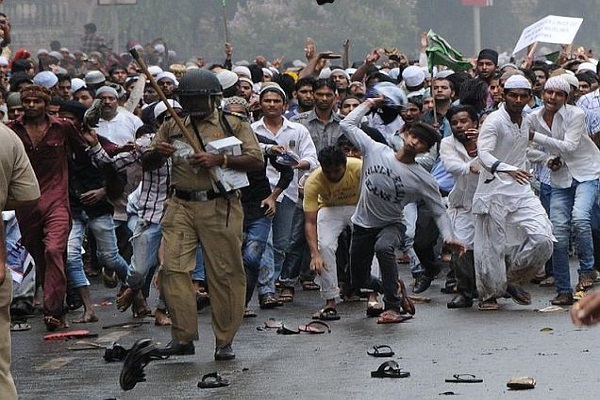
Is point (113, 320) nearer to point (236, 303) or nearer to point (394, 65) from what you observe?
point (236, 303)

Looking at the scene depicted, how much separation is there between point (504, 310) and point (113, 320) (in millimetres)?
2816

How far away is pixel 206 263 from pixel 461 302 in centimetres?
294

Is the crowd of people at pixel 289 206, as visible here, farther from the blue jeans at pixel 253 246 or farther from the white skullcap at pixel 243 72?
the white skullcap at pixel 243 72

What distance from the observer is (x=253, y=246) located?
13.4 meters

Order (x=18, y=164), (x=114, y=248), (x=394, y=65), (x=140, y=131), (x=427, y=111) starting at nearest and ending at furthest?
1. (x=18, y=164)
2. (x=114, y=248)
3. (x=140, y=131)
4. (x=427, y=111)
5. (x=394, y=65)

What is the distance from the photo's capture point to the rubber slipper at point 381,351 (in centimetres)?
1098

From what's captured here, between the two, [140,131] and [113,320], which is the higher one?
[140,131]

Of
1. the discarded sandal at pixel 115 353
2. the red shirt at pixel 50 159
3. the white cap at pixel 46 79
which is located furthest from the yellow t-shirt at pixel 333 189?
the white cap at pixel 46 79

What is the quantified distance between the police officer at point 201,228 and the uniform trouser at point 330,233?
1996 mm

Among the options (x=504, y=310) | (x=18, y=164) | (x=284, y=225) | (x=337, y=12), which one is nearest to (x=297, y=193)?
(x=284, y=225)

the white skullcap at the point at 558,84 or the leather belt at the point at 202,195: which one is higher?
the white skullcap at the point at 558,84

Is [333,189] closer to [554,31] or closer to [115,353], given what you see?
[115,353]

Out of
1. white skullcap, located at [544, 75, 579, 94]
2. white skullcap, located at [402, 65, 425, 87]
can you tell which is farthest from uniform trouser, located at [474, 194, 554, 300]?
white skullcap, located at [402, 65, 425, 87]

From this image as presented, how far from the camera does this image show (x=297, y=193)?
1486 centimetres
